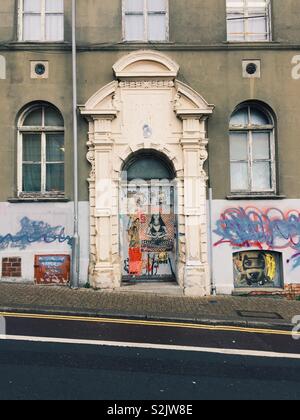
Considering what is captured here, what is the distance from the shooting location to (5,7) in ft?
36.3

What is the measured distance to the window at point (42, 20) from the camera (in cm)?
1125

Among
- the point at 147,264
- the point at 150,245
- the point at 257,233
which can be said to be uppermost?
the point at 257,233

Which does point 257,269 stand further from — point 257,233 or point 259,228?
point 259,228

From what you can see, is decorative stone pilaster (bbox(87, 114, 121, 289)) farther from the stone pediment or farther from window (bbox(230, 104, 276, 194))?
window (bbox(230, 104, 276, 194))

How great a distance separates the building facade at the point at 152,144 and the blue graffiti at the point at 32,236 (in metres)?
0.03

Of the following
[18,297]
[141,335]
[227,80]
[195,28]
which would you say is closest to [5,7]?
[195,28]

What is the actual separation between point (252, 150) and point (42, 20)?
6909 millimetres

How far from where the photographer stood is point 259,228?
10.9 meters

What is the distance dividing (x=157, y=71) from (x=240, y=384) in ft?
27.4

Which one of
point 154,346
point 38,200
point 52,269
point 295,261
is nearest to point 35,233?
point 38,200

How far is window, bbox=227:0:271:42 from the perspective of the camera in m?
11.4

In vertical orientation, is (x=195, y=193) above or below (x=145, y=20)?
below

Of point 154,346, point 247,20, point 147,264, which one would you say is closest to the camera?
point 154,346
